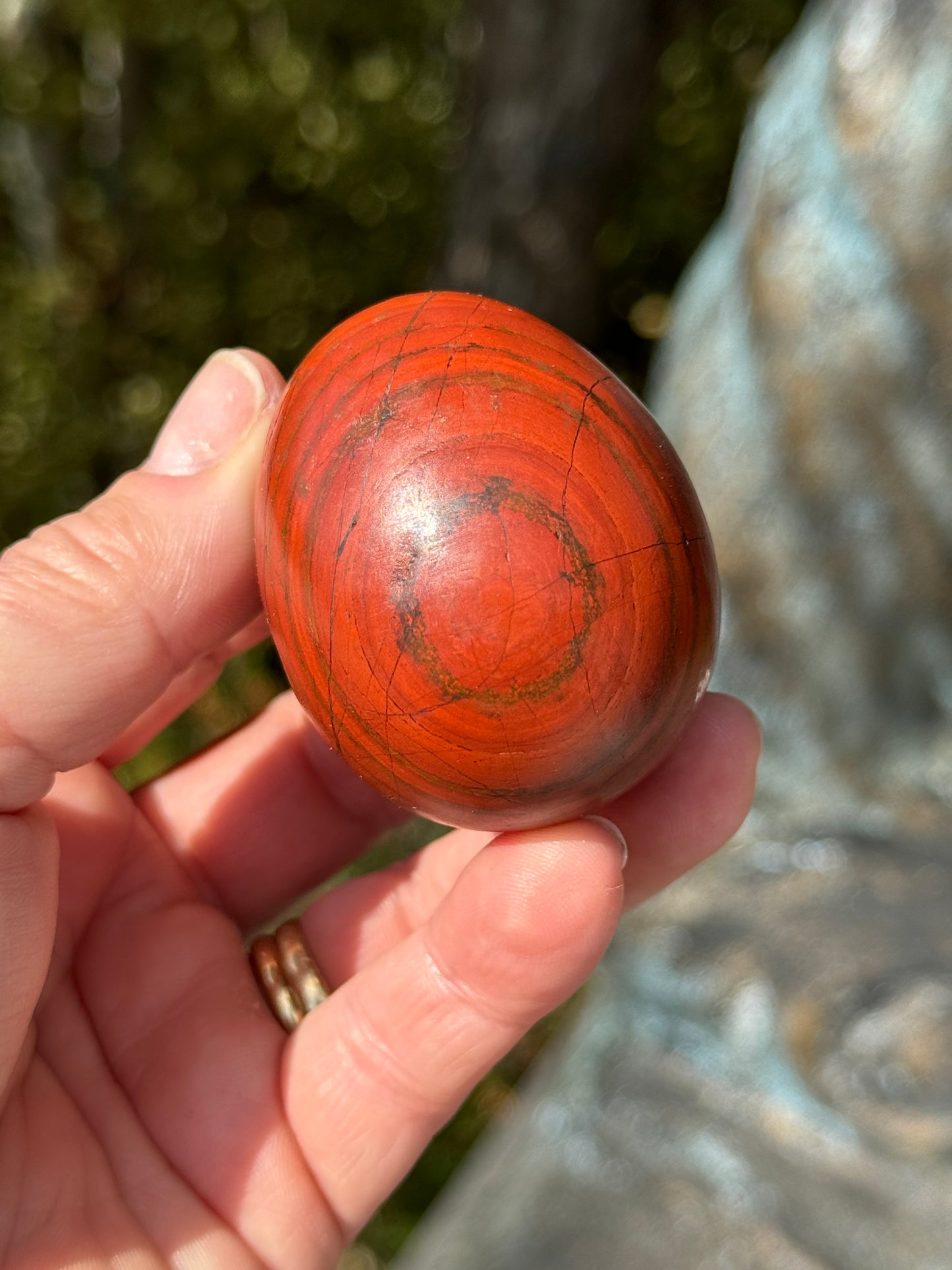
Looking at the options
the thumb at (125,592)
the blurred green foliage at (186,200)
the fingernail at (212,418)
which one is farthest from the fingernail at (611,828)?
the blurred green foliage at (186,200)

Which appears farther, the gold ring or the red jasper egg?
the gold ring

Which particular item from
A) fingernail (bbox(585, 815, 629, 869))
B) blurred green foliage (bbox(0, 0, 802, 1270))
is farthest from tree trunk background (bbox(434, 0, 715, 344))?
fingernail (bbox(585, 815, 629, 869))

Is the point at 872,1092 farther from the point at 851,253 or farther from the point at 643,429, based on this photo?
the point at 851,253

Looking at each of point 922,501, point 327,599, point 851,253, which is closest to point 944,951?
point 922,501

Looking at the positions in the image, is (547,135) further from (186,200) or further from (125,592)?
(125,592)

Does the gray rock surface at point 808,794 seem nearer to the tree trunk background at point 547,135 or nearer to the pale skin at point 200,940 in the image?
the pale skin at point 200,940

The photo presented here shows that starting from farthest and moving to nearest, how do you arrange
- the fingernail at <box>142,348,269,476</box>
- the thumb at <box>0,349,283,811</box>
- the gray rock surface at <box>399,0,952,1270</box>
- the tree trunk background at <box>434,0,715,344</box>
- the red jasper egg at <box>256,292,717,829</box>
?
the tree trunk background at <box>434,0,715,344</box> → the gray rock surface at <box>399,0,952,1270</box> → the fingernail at <box>142,348,269,476</box> → the thumb at <box>0,349,283,811</box> → the red jasper egg at <box>256,292,717,829</box>

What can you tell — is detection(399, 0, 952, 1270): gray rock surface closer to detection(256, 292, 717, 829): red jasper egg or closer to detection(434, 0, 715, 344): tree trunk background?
detection(256, 292, 717, 829): red jasper egg
